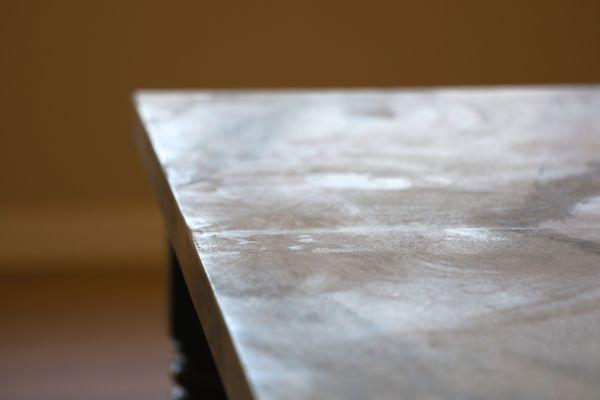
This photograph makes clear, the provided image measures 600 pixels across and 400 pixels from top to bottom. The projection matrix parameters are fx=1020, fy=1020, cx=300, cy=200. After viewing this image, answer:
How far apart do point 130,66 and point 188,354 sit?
63.2 inches

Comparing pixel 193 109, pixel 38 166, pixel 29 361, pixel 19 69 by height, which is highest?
pixel 193 109

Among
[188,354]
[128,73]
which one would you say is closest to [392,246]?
[188,354]

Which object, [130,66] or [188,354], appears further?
[130,66]

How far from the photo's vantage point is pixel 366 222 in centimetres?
63

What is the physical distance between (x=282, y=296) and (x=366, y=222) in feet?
0.51

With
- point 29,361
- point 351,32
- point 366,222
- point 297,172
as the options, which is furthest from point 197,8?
point 366,222

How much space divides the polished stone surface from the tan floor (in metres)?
1.08

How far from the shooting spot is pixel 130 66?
2674 millimetres

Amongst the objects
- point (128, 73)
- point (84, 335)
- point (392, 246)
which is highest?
point (392, 246)

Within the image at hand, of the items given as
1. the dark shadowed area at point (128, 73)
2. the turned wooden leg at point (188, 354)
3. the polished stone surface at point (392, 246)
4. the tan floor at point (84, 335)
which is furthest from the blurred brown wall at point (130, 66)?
the polished stone surface at point (392, 246)

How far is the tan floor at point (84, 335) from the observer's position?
2.02 meters

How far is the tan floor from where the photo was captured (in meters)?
2.02

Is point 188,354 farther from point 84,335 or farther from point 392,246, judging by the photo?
point 84,335

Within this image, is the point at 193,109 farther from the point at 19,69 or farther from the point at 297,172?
the point at 19,69
